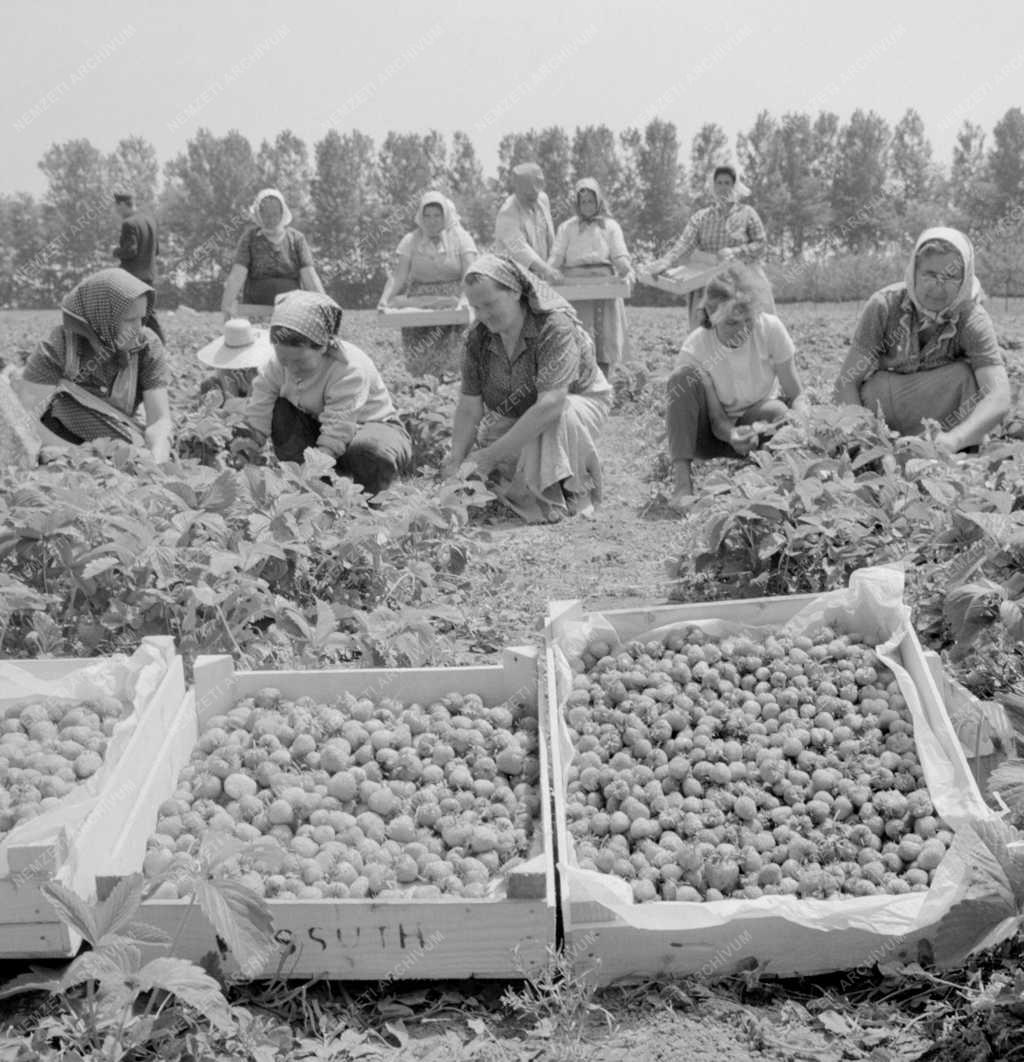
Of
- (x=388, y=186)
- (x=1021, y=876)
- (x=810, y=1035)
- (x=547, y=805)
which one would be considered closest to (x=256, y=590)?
(x=547, y=805)

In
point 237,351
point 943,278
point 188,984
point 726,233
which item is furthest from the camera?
point 726,233

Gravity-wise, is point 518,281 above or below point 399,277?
below

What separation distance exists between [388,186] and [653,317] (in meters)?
27.7

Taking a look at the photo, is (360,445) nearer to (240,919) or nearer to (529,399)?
(529,399)

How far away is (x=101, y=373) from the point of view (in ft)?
17.9

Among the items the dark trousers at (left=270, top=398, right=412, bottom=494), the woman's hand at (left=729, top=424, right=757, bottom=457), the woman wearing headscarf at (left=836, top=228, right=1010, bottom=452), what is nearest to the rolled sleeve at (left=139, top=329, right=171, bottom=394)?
the dark trousers at (left=270, top=398, right=412, bottom=494)

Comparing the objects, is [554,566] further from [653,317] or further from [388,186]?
[388,186]

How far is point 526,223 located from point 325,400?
13.8ft

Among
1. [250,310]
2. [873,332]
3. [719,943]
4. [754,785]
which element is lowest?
[719,943]

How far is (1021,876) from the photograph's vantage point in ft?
6.66

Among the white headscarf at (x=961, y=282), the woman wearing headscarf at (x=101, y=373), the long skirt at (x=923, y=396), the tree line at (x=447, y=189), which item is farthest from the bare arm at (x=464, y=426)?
the tree line at (x=447, y=189)

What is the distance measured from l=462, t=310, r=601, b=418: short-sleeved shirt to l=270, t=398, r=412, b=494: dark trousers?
19.0 inches

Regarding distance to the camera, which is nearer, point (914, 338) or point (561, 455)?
point (914, 338)

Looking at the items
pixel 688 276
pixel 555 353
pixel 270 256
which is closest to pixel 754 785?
pixel 555 353
